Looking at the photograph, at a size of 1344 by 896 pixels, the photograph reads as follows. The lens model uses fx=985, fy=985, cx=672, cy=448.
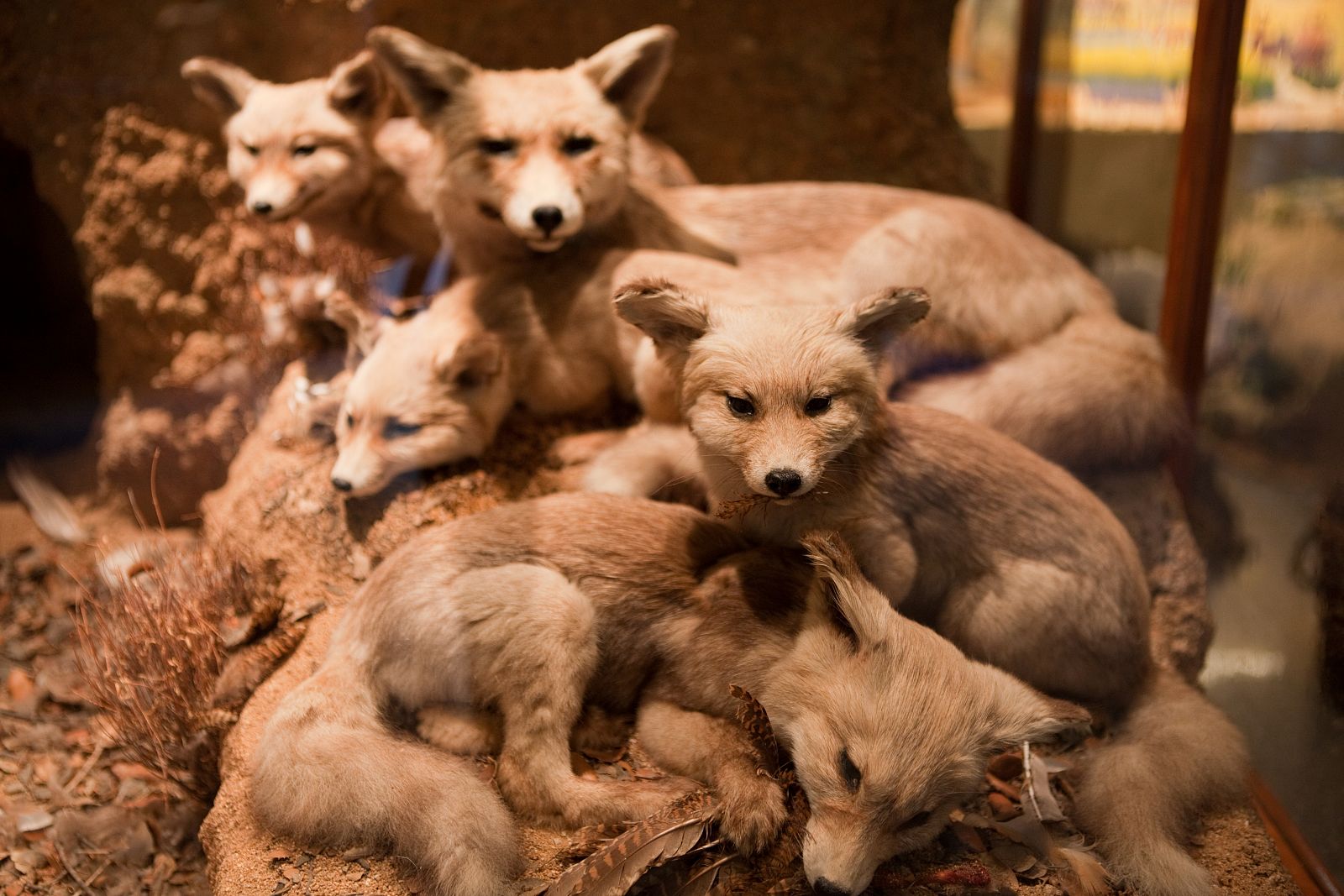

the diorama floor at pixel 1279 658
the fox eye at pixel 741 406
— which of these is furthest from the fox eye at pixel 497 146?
the diorama floor at pixel 1279 658

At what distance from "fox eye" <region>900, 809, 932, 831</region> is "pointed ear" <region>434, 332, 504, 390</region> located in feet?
5.59

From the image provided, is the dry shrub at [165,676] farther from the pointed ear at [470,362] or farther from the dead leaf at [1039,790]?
the dead leaf at [1039,790]

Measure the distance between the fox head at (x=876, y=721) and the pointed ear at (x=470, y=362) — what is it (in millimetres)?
1259

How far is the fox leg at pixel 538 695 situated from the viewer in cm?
210

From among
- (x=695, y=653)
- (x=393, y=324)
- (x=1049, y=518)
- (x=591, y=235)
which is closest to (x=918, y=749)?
(x=695, y=653)

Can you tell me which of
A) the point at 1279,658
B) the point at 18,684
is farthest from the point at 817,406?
the point at 18,684

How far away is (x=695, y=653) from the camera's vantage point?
2266mm

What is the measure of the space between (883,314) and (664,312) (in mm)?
482

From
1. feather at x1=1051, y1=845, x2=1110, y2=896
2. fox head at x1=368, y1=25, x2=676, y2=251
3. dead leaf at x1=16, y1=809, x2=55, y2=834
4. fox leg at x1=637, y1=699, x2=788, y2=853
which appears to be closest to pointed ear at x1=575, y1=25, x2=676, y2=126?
fox head at x1=368, y1=25, x2=676, y2=251

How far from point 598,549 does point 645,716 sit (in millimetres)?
402

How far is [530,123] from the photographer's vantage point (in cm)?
289

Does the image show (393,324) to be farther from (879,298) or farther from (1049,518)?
(1049,518)

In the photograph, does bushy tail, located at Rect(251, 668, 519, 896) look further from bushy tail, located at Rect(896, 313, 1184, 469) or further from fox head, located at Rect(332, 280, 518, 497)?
bushy tail, located at Rect(896, 313, 1184, 469)

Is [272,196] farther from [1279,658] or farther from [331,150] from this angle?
[1279,658]
